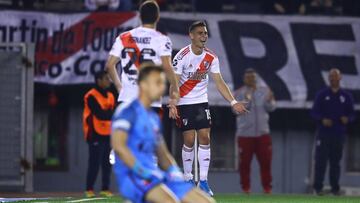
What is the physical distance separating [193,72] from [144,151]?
5949 mm

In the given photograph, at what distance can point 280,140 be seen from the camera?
2605 centimetres

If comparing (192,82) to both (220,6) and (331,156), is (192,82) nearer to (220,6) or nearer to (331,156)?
(331,156)

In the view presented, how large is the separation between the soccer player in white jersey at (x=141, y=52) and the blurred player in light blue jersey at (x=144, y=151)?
11.2ft

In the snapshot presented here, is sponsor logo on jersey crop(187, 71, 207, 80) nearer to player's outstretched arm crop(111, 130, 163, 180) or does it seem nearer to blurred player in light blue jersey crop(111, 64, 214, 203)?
blurred player in light blue jersey crop(111, 64, 214, 203)

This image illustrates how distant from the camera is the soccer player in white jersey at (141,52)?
13.9m

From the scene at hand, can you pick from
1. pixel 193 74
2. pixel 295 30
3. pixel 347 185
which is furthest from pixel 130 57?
pixel 347 185

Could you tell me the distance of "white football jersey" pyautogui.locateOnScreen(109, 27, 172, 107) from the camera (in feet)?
45.9

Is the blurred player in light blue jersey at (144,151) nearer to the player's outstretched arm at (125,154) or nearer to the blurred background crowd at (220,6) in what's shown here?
the player's outstretched arm at (125,154)

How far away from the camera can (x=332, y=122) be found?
21.9 metres

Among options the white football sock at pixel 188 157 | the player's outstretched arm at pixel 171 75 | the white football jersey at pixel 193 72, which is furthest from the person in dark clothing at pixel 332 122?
the player's outstretched arm at pixel 171 75

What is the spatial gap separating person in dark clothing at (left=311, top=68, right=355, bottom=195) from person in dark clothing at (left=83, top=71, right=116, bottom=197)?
3886 millimetres

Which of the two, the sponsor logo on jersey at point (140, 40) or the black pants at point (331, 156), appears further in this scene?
the black pants at point (331, 156)

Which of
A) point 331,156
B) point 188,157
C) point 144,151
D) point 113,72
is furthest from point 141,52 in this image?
point 331,156

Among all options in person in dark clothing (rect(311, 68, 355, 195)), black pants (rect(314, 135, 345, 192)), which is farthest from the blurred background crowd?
black pants (rect(314, 135, 345, 192))
